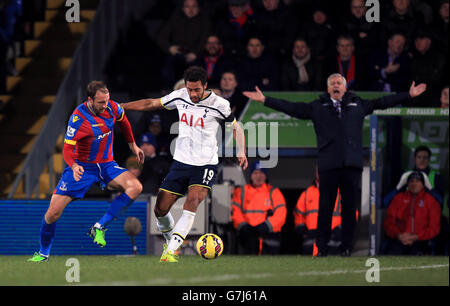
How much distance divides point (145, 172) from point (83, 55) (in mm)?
3328

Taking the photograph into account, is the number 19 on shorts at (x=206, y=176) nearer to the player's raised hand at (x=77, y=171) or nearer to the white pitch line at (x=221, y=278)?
the player's raised hand at (x=77, y=171)

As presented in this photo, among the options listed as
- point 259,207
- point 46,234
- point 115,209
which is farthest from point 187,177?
point 259,207

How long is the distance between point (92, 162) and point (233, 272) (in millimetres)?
2384

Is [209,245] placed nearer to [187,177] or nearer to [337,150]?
[187,177]

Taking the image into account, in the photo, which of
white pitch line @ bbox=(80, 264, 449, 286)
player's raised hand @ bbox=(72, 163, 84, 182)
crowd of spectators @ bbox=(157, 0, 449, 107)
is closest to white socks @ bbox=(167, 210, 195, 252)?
player's raised hand @ bbox=(72, 163, 84, 182)

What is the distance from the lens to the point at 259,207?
13.6 metres

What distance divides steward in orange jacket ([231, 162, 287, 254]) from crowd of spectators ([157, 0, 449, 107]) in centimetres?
161

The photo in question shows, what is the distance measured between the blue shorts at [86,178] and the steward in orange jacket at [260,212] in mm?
2843

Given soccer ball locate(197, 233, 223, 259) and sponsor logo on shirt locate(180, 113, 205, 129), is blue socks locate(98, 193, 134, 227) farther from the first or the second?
sponsor logo on shirt locate(180, 113, 205, 129)

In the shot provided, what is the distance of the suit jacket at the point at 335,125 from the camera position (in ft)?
38.5

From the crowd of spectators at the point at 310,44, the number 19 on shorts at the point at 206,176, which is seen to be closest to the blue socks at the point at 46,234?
the number 19 on shorts at the point at 206,176

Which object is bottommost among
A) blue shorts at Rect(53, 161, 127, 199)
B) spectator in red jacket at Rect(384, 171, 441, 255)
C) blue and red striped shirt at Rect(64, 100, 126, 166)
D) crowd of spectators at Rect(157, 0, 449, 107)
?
spectator in red jacket at Rect(384, 171, 441, 255)

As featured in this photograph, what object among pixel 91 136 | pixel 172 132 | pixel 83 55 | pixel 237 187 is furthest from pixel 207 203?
pixel 83 55

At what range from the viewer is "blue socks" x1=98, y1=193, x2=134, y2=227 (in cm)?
1098
